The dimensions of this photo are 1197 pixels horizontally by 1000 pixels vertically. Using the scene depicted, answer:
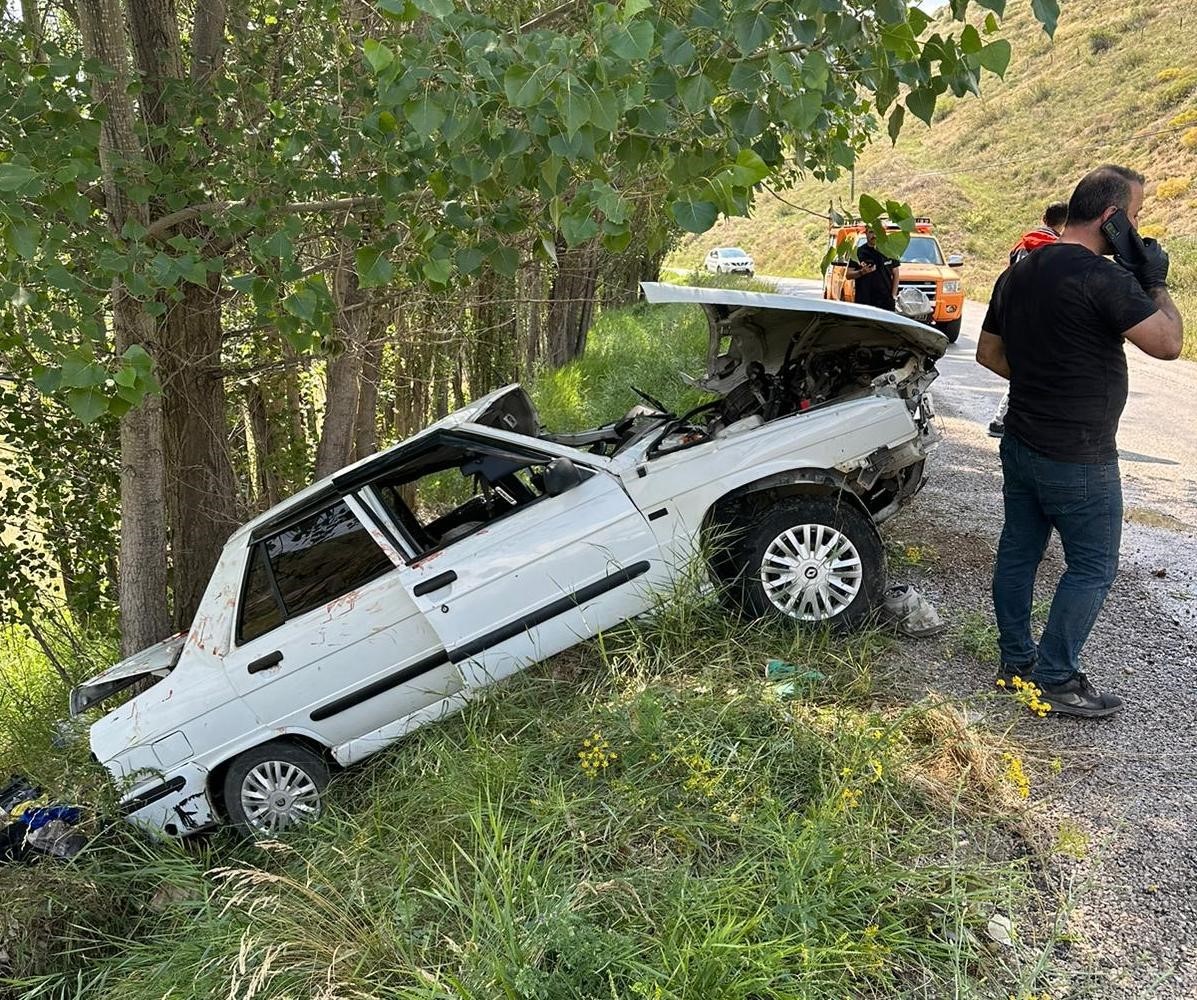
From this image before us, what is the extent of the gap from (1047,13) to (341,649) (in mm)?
3721

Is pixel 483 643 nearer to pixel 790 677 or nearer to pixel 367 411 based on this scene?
pixel 790 677

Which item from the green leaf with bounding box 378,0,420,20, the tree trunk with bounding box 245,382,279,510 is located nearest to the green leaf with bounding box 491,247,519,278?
the green leaf with bounding box 378,0,420,20

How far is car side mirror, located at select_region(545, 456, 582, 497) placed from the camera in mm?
4148

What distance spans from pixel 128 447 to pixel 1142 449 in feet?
27.6

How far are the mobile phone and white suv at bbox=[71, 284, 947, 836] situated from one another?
127 centimetres

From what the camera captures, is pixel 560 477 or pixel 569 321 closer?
pixel 560 477

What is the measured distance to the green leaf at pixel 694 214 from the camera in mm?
2523

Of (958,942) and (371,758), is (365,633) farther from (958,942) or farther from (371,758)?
(958,942)

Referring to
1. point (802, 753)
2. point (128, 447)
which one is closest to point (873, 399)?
point (802, 753)

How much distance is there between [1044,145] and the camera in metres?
40.7

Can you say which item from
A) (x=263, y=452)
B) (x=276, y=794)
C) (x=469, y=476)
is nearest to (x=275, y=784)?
(x=276, y=794)

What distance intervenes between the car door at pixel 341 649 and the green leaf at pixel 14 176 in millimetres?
2005

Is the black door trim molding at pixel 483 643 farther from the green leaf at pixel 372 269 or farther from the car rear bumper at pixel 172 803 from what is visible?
the green leaf at pixel 372 269

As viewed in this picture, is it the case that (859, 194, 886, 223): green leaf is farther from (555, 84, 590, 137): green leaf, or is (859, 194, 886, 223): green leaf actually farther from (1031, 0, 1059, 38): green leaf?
(555, 84, 590, 137): green leaf
